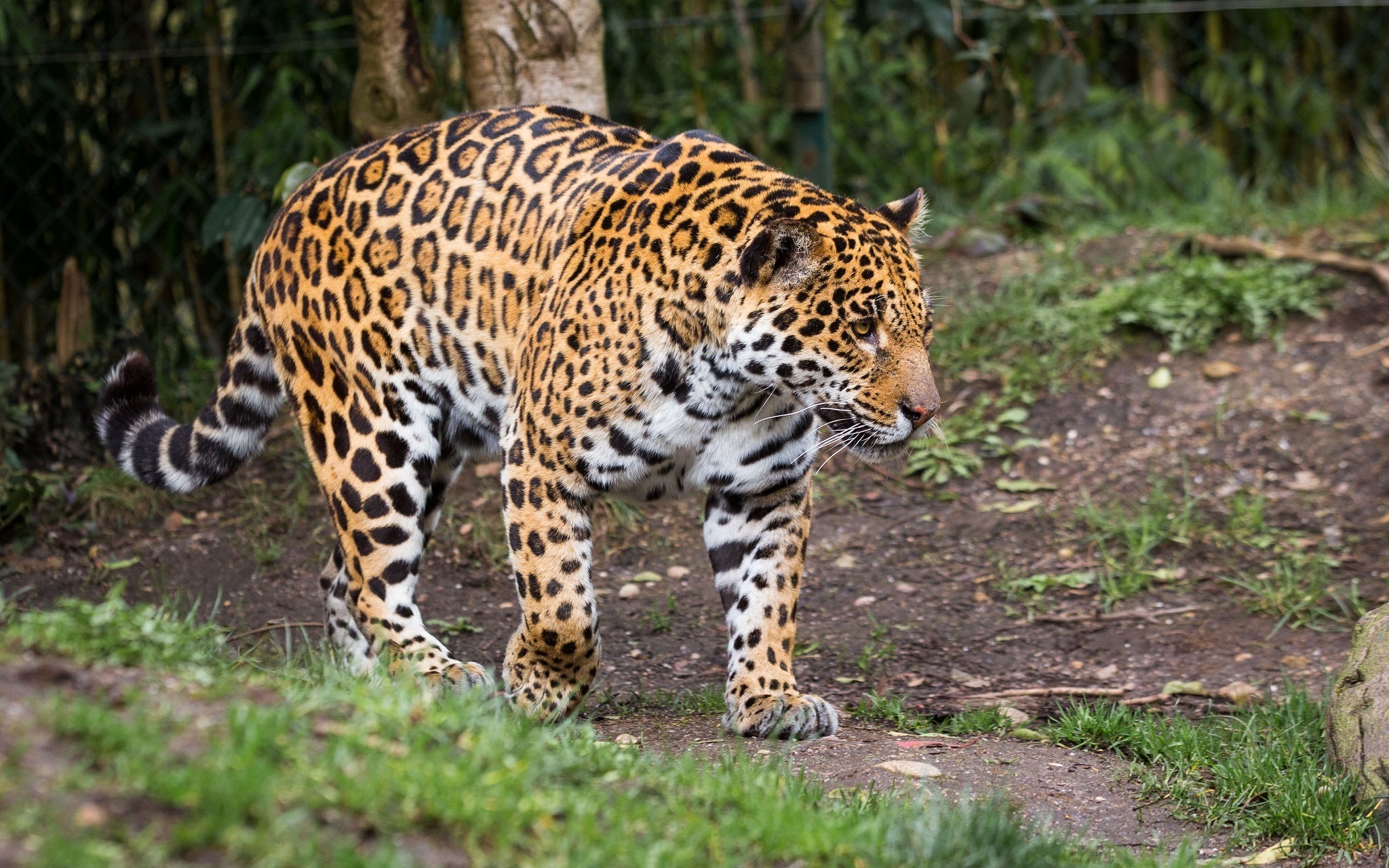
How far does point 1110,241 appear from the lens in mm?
8289

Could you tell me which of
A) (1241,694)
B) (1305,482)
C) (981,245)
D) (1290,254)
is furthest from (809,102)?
(1241,694)

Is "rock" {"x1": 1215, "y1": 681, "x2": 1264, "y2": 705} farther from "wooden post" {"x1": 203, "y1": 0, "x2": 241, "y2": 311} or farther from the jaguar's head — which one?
"wooden post" {"x1": 203, "y1": 0, "x2": 241, "y2": 311}

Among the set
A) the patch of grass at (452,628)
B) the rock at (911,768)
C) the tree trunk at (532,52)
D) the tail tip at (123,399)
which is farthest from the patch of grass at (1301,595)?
the tail tip at (123,399)

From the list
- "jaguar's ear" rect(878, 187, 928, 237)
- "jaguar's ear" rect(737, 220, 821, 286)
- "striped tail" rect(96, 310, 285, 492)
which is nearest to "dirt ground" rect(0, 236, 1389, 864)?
"striped tail" rect(96, 310, 285, 492)

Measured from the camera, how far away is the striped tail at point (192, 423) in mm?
5301

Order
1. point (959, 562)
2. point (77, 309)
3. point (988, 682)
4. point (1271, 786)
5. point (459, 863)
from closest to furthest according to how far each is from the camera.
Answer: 1. point (459, 863)
2. point (1271, 786)
3. point (988, 682)
4. point (959, 562)
5. point (77, 309)

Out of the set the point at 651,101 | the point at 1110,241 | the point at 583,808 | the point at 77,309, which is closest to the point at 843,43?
the point at 651,101

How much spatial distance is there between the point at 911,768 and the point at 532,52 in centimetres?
363

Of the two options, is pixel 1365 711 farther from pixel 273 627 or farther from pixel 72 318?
pixel 72 318

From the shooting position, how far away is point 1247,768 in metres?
4.37

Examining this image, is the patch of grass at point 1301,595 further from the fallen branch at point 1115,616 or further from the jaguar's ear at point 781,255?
the jaguar's ear at point 781,255

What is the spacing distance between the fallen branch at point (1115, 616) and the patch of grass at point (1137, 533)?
0.07 m

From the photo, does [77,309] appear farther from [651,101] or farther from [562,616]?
[562,616]

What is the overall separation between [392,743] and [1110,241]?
635cm
